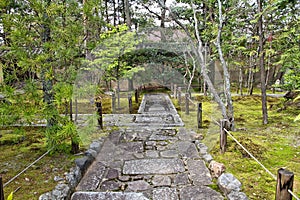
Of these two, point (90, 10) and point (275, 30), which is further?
point (275, 30)

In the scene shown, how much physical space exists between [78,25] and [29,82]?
1013 millimetres

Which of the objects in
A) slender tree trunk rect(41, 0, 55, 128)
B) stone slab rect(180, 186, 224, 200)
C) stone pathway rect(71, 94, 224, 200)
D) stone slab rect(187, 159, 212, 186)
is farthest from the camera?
slender tree trunk rect(41, 0, 55, 128)

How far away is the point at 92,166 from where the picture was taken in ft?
10.8

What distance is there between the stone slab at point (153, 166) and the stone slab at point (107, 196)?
566 mm

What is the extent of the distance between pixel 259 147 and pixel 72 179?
2791 millimetres

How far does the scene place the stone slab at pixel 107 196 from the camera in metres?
2.43

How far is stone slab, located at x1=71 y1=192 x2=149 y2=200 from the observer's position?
7.98 ft

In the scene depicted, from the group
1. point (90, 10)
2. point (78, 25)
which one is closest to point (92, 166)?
point (78, 25)

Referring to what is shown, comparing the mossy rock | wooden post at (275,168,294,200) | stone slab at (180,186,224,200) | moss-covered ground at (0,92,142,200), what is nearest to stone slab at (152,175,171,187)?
stone slab at (180,186,224,200)

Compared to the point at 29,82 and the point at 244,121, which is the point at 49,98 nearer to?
the point at 29,82

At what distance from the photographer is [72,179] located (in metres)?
2.65

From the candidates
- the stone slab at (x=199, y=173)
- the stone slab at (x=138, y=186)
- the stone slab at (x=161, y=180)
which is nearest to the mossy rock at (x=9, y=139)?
the stone slab at (x=138, y=186)

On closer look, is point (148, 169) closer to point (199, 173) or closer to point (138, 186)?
point (138, 186)

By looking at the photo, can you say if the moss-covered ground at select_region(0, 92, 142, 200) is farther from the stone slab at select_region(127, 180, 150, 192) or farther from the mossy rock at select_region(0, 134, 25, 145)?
the stone slab at select_region(127, 180, 150, 192)
